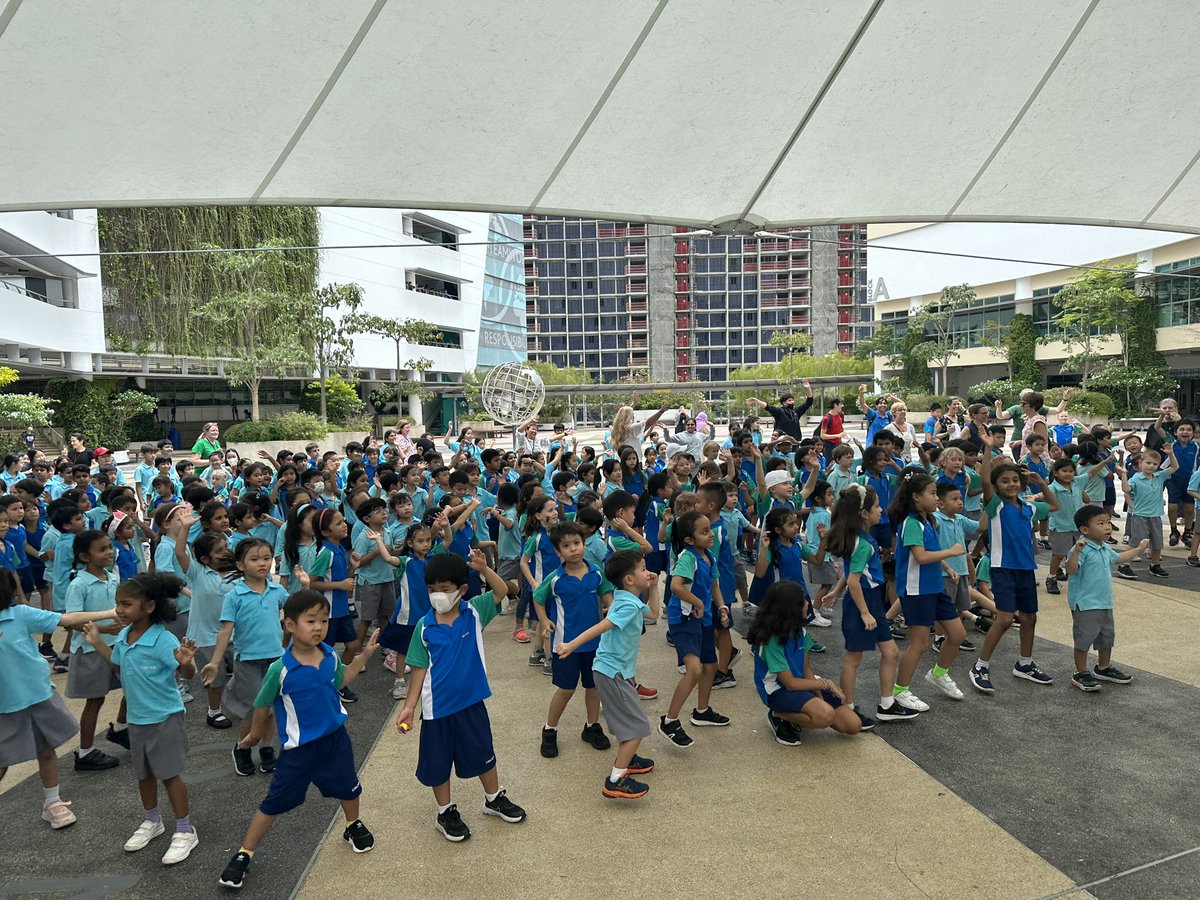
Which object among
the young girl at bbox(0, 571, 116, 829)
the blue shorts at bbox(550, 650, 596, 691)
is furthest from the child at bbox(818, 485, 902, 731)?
the young girl at bbox(0, 571, 116, 829)

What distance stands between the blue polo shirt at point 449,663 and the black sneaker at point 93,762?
226 centimetres

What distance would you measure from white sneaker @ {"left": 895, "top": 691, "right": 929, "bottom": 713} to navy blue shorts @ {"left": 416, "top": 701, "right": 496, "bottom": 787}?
2702 mm

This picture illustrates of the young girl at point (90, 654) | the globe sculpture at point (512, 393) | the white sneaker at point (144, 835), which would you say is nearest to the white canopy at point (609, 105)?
the young girl at point (90, 654)

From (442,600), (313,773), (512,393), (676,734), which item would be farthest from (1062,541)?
(512,393)

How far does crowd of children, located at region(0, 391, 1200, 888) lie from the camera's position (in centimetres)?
366

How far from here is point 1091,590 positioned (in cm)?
505

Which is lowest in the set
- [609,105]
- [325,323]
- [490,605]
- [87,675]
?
[87,675]

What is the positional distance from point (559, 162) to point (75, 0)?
2933mm

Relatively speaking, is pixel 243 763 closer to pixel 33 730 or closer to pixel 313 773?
pixel 33 730

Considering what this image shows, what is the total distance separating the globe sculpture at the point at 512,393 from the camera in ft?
58.6

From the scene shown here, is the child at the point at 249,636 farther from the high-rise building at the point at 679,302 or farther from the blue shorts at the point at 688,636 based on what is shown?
the high-rise building at the point at 679,302

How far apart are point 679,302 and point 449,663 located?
84.9m

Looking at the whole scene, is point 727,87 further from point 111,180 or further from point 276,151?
point 111,180

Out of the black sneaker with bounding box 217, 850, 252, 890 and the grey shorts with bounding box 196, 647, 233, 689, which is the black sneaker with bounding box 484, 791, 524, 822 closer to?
the black sneaker with bounding box 217, 850, 252, 890
